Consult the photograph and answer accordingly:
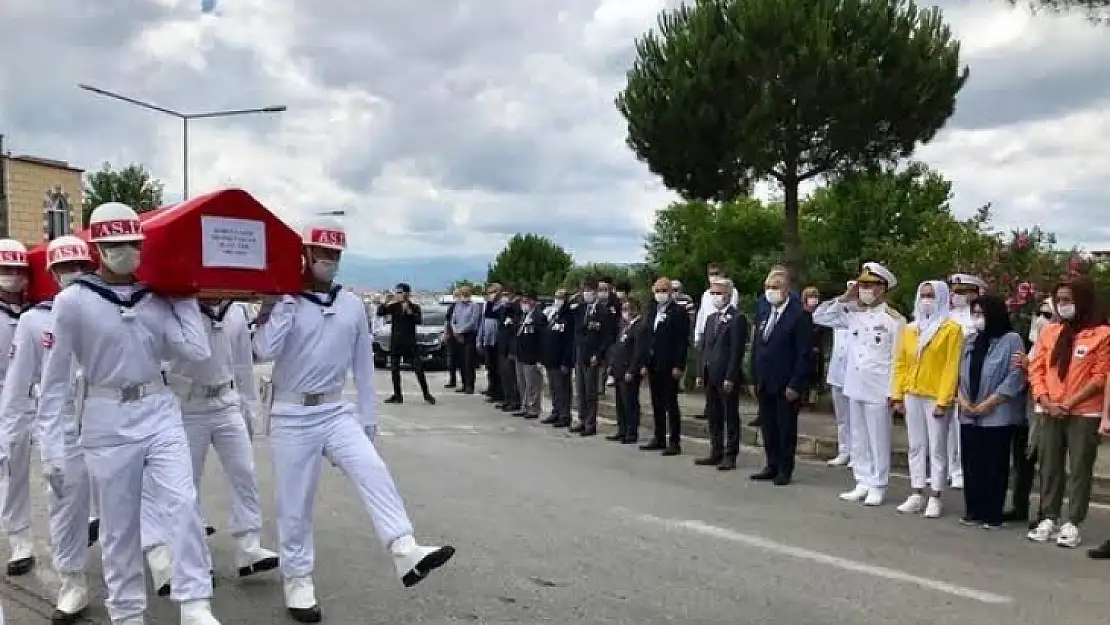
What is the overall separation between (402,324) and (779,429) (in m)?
9.17

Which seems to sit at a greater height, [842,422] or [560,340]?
[560,340]

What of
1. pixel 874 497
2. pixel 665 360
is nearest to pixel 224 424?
pixel 874 497

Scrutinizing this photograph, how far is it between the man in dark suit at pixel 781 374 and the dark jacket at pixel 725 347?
36 centimetres

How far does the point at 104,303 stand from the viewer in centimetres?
557

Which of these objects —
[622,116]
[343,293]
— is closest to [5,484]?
[343,293]

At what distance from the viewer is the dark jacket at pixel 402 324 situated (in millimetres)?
18516

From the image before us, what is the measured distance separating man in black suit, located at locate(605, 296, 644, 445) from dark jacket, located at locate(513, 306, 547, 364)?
2279mm

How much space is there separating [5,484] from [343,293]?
2.68m

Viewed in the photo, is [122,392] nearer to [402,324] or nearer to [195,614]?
[195,614]

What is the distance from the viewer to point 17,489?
7.18m

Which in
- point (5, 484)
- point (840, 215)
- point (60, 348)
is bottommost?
point (5, 484)

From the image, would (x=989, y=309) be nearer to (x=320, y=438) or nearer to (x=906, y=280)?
(x=320, y=438)

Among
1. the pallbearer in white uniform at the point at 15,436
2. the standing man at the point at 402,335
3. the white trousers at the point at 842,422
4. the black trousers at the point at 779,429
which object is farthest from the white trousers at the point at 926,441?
the standing man at the point at 402,335

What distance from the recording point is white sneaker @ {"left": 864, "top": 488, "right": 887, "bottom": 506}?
32.3ft
